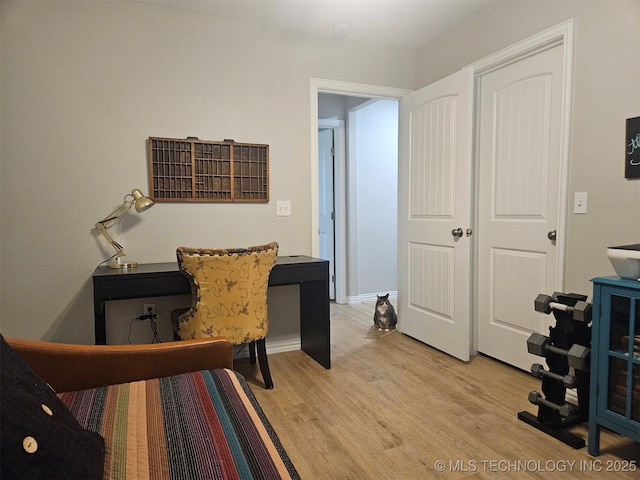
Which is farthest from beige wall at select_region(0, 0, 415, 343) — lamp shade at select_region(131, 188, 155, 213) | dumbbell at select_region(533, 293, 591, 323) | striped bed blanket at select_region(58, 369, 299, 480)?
dumbbell at select_region(533, 293, 591, 323)

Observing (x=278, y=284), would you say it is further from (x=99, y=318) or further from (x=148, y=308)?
(x=99, y=318)

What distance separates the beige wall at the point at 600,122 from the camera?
191 centimetres

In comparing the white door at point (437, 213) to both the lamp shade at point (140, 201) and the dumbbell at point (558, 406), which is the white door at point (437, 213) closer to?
the dumbbell at point (558, 406)

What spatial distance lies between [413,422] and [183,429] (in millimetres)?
1336

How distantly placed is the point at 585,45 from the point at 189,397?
8.25 feet

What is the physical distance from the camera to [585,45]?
6.88 feet

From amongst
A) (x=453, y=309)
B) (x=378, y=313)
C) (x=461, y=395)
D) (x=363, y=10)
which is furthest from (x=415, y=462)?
(x=363, y=10)

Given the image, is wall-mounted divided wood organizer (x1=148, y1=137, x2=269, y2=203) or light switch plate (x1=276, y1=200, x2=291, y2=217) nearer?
wall-mounted divided wood organizer (x1=148, y1=137, x2=269, y2=203)

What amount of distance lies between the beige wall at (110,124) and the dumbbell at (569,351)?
177 centimetres

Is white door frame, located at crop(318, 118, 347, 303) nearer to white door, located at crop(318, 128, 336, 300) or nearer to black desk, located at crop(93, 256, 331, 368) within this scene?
white door, located at crop(318, 128, 336, 300)

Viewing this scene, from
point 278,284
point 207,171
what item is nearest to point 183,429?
point 278,284

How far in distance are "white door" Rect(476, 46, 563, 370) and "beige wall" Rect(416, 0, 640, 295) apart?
14cm

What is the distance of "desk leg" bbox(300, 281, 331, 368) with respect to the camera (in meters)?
2.71

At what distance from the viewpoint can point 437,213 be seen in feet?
9.83
